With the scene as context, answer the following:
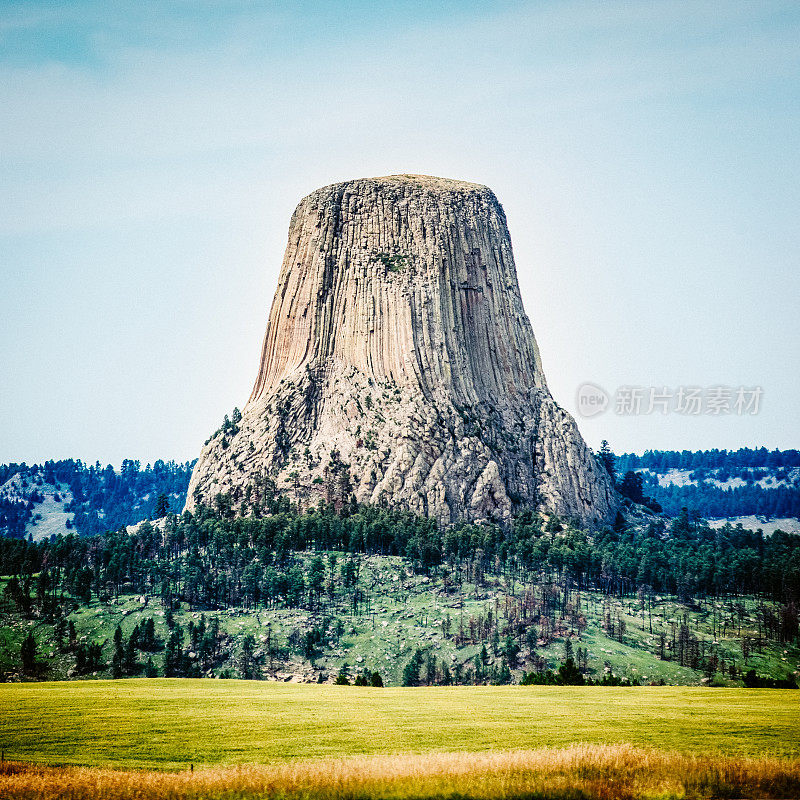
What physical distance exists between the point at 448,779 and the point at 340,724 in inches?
334

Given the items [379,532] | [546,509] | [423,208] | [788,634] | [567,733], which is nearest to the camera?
[567,733]

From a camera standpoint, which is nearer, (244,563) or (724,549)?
(244,563)

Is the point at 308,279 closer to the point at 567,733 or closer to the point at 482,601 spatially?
the point at 482,601

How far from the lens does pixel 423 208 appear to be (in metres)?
173

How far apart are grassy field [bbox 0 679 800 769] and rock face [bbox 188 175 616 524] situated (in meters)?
102

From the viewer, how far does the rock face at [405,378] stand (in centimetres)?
15112

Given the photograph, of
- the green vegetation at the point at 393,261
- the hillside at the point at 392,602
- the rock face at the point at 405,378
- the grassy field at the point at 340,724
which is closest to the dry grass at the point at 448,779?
the grassy field at the point at 340,724

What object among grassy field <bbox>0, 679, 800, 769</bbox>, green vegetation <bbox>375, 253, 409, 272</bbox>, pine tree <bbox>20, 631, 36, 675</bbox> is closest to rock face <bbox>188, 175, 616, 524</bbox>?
green vegetation <bbox>375, 253, 409, 272</bbox>

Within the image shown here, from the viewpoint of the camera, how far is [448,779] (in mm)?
28734

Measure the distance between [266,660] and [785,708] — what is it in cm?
Result: 6792

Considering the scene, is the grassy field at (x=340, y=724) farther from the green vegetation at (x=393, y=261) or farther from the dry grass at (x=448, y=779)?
the green vegetation at (x=393, y=261)

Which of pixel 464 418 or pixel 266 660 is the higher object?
pixel 464 418

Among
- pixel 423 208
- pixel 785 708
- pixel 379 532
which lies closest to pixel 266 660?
pixel 379 532

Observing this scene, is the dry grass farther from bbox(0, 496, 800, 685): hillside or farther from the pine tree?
the pine tree
